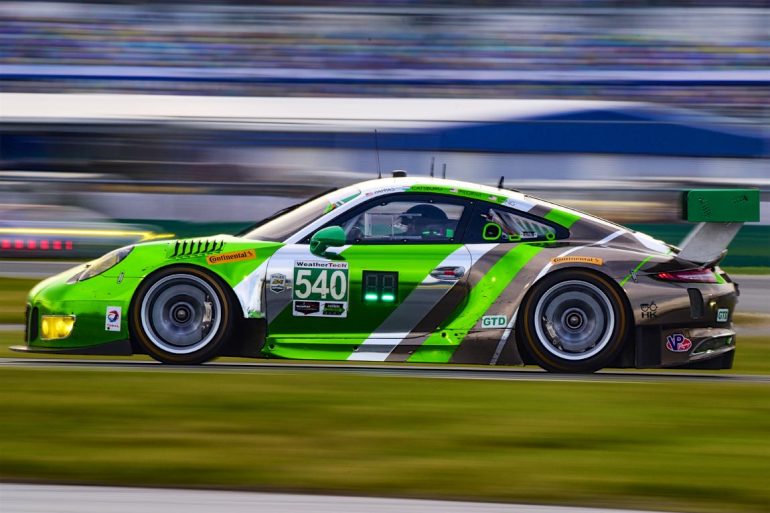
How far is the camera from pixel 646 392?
20.0 ft

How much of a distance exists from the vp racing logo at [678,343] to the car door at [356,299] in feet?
3.95

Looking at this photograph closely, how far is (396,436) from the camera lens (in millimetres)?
4828

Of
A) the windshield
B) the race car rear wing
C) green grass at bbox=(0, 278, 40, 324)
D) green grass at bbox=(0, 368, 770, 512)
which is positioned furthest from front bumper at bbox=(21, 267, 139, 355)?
the race car rear wing

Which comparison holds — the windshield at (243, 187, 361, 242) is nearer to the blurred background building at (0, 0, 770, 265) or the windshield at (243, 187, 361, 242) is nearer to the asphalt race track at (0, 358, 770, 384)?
the asphalt race track at (0, 358, 770, 384)

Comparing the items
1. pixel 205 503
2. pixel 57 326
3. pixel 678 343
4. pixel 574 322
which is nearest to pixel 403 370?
pixel 574 322

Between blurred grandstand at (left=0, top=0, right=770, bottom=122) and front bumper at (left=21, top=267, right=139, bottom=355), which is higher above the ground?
blurred grandstand at (left=0, top=0, right=770, bottom=122)

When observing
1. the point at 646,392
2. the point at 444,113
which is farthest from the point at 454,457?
the point at 444,113

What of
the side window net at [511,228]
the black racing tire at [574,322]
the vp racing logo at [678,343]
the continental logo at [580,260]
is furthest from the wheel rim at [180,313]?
the vp racing logo at [678,343]

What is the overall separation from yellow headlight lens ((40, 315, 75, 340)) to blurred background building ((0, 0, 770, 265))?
8.00m

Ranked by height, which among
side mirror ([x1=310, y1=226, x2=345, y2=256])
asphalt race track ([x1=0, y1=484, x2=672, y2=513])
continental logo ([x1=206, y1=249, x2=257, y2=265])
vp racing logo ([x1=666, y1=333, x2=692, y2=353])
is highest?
side mirror ([x1=310, y1=226, x2=345, y2=256])

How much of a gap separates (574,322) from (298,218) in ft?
5.69

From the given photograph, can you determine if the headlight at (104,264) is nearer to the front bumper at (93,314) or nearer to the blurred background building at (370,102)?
Answer: the front bumper at (93,314)

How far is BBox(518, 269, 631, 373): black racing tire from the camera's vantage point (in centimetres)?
667

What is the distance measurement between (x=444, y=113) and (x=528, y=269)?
12.3 metres
